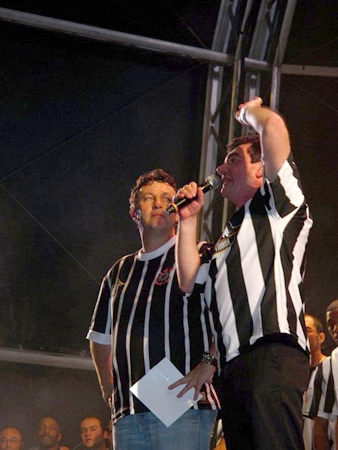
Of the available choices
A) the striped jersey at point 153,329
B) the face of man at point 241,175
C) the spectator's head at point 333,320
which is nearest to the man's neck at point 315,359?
the spectator's head at point 333,320

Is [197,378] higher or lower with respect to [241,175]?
lower

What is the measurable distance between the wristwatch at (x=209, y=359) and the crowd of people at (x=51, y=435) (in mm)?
3181

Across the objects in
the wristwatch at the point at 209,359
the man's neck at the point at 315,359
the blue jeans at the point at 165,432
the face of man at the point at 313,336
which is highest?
the face of man at the point at 313,336

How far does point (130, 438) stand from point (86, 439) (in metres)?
3.13

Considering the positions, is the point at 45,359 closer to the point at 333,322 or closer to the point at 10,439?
the point at 10,439

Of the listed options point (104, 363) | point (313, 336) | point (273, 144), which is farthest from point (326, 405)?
point (273, 144)

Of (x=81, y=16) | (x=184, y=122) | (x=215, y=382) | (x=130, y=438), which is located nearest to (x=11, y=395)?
(x=184, y=122)

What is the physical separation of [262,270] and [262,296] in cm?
8

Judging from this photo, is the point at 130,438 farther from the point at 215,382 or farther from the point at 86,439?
the point at 86,439

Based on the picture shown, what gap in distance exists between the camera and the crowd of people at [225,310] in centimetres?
207

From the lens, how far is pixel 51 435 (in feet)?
18.2

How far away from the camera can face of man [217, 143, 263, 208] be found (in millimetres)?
2539

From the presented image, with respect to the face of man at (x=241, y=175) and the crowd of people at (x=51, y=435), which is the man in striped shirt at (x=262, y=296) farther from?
the crowd of people at (x=51, y=435)

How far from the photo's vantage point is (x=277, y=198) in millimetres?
2277
